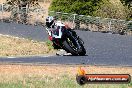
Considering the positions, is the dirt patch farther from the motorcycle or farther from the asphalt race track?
the motorcycle

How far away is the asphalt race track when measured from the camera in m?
20.5

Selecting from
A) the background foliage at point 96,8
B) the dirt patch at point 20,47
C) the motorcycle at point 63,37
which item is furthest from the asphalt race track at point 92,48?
the background foliage at point 96,8

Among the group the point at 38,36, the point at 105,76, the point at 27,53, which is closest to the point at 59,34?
the point at 27,53

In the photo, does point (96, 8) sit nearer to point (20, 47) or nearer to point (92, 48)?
point (92, 48)

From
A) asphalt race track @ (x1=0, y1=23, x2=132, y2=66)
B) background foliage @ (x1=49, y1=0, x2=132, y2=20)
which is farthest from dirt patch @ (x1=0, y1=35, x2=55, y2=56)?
background foliage @ (x1=49, y1=0, x2=132, y2=20)

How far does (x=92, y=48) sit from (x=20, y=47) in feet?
16.2

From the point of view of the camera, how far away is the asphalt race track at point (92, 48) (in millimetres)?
20547

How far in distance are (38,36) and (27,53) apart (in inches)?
190

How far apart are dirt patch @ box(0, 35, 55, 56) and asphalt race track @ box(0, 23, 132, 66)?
1573mm

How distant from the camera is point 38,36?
108ft

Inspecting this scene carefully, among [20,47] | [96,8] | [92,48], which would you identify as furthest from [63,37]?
[96,8]

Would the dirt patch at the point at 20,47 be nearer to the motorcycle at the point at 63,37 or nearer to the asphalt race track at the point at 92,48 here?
the asphalt race track at the point at 92,48

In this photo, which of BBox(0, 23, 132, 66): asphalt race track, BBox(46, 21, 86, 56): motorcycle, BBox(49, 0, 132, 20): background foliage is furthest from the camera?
BBox(49, 0, 132, 20): background foliage

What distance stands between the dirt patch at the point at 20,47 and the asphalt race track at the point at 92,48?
1.57 metres
